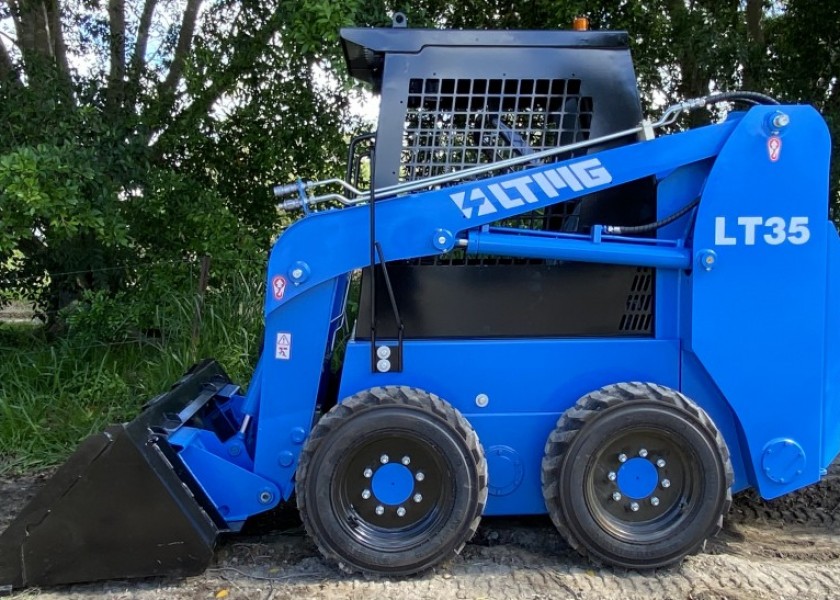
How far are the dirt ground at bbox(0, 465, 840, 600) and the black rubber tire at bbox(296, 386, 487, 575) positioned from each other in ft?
0.36

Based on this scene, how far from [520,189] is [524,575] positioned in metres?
1.53

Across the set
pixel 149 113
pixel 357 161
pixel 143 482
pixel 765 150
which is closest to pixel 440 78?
pixel 357 161

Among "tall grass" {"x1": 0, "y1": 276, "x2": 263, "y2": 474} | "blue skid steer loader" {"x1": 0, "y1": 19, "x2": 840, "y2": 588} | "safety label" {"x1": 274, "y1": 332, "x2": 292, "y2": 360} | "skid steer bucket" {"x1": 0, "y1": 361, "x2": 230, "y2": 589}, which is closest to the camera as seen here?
"skid steer bucket" {"x1": 0, "y1": 361, "x2": 230, "y2": 589}

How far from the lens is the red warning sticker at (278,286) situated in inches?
123

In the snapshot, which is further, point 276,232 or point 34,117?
point 276,232

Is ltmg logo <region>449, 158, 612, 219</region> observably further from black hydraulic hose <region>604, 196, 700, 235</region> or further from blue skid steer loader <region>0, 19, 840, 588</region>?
black hydraulic hose <region>604, 196, 700, 235</region>

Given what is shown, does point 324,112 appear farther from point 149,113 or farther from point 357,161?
point 357,161

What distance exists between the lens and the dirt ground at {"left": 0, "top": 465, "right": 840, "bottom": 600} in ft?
9.73

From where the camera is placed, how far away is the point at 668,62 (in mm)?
6449

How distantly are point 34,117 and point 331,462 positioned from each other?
11.7 ft

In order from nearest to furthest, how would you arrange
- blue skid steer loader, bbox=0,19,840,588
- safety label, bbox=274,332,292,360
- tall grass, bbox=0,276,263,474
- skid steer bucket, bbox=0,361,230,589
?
skid steer bucket, bbox=0,361,230,589 → blue skid steer loader, bbox=0,19,840,588 → safety label, bbox=274,332,292,360 → tall grass, bbox=0,276,263,474

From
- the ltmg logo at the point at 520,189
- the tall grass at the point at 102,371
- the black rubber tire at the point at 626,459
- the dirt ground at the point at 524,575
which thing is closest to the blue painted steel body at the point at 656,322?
the ltmg logo at the point at 520,189

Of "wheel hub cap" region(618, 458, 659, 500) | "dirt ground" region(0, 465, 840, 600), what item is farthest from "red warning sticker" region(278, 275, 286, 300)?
"wheel hub cap" region(618, 458, 659, 500)

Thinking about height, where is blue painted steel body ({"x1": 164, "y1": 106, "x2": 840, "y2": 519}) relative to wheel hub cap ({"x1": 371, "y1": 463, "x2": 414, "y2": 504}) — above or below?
above
